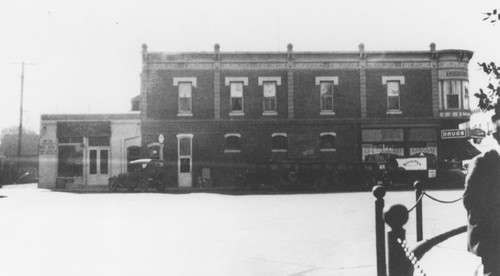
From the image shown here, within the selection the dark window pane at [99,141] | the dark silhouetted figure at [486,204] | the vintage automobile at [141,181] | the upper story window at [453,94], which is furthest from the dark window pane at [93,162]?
the dark silhouetted figure at [486,204]

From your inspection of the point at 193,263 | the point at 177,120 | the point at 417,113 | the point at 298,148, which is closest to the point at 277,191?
the point at 298,148

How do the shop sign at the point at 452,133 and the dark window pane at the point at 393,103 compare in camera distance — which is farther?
the dark window pane at the point at 393,103

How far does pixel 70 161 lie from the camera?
33.3 metres

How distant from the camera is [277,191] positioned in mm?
26281

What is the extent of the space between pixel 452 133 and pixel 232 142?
13.0 m

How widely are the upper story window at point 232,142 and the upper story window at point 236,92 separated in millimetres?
1550

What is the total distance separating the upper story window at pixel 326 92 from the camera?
3070cm

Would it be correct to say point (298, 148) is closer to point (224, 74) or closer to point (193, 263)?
point (224, 74)

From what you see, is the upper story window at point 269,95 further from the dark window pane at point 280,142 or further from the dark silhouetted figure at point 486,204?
the dark silhouetted figure at point 486,204

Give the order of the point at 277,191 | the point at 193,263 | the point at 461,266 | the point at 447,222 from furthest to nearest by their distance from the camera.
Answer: the point at 277,191 → the point at 447,222 → the point at 193,263 → the point at 461,266

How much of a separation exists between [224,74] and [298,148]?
646 centimetres

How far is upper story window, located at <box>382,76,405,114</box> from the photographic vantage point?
30.8 meters

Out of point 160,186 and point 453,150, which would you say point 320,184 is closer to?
point 160,186

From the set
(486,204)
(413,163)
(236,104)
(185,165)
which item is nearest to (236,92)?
(236,104)
